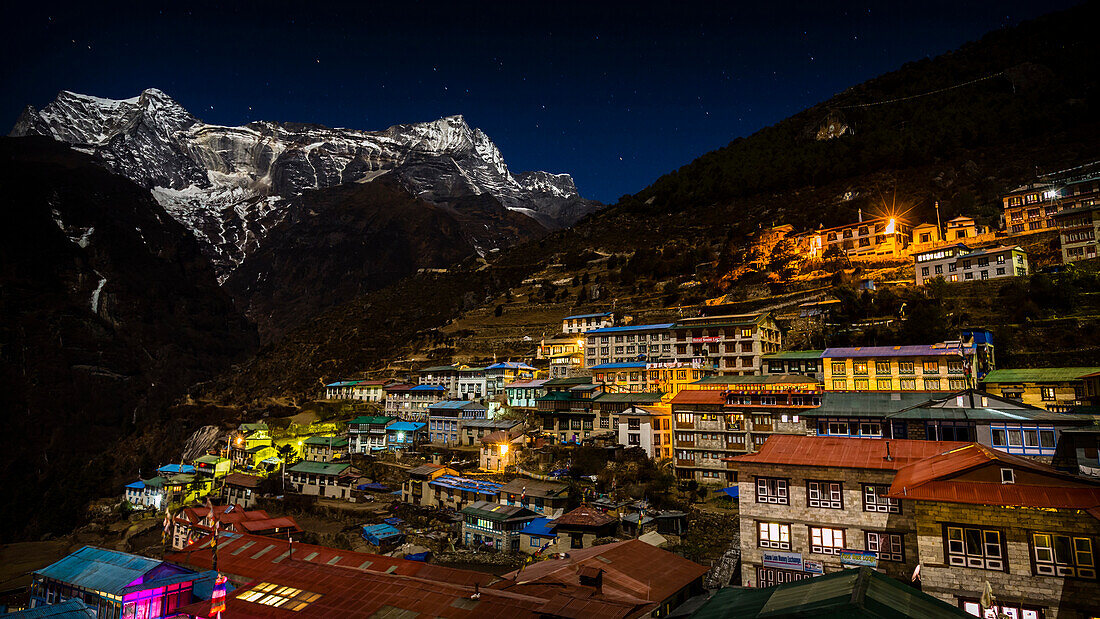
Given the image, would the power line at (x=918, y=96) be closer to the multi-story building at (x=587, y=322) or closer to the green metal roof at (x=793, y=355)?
the multi-story building at (x=587, y=322)

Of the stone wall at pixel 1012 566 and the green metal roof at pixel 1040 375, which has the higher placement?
the green metal roof at pixel 1040 375

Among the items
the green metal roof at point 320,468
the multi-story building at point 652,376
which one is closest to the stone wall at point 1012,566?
the multi-story building at point 652,376

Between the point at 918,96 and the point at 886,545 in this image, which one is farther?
the point at 918,96

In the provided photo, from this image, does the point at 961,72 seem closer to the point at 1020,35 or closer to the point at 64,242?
the point at 1020,35

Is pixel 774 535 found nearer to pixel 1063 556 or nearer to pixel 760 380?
pixel 1063 556

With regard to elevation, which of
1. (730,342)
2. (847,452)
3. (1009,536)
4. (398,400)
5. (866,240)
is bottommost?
(1009,536)

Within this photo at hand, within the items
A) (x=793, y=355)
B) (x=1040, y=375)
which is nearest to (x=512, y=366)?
(x=793, y=355)

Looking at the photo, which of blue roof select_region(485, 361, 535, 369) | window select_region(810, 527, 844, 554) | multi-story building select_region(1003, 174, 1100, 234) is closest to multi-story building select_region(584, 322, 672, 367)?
blue roof select_region(485, 361, 535, 369)
